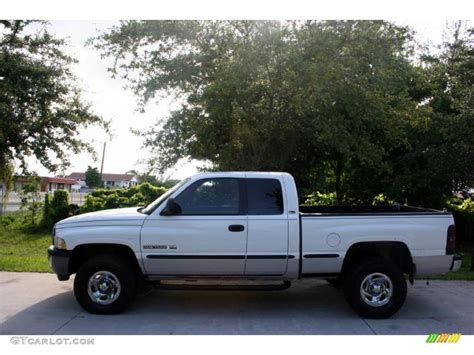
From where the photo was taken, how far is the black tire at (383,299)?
639 cm

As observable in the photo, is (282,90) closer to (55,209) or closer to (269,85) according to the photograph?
(269,85)

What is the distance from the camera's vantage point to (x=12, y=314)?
634 centimetres

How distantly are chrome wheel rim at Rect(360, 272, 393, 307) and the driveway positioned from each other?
0.26m

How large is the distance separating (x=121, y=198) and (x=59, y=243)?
31.5 ft

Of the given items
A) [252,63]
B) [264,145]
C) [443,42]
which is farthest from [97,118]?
[443,42]

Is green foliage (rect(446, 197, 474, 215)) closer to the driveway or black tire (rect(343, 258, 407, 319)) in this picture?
the driveway

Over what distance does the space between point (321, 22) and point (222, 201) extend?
433 cm

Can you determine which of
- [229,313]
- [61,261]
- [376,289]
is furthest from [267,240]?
[61,261]

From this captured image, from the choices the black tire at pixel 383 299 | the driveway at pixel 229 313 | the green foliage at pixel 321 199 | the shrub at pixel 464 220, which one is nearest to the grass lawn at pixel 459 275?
the driveway at pixel 229 313

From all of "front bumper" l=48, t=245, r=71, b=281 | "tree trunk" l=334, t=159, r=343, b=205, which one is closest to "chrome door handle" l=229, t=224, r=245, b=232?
"front bumper" l=48, t=245, r=71, b=281

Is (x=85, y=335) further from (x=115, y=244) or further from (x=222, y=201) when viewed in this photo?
(x=222, y=201)

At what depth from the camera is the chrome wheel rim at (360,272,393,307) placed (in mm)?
6426

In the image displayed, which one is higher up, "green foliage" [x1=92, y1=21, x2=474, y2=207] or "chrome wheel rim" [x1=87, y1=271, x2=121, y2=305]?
"green foliage" [x1=92, y1=21, x2=474, y2=207]

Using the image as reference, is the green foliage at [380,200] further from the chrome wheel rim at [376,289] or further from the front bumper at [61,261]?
the front bumper at [61,261]
